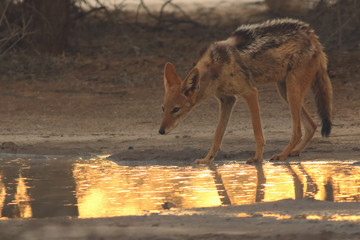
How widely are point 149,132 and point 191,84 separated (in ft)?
9.29

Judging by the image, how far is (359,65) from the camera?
14.1 meters

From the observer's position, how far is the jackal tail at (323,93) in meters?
9.30

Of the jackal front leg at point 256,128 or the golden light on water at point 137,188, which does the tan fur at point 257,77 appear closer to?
the jackal front leg at point 256,128

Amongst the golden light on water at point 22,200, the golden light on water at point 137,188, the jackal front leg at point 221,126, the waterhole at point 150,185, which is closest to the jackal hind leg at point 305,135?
the waterhole at point 150,185

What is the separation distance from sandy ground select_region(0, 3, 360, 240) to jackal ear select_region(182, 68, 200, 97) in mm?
930

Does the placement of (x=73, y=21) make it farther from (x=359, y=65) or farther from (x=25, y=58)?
(x=359, y=65)

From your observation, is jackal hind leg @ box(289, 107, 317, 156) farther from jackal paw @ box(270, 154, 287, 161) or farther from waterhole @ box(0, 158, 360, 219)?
waterhole @ box(0, 158, 360, 219)

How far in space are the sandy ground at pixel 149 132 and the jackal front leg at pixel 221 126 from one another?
38 centimetres

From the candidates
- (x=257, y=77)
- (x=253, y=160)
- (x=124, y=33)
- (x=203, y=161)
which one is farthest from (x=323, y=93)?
(x=124, y=33)

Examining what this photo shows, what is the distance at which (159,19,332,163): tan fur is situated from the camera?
8672 mm

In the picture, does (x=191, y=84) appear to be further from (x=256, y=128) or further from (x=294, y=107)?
(x=294, y=107)

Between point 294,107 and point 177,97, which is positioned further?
point 294,107

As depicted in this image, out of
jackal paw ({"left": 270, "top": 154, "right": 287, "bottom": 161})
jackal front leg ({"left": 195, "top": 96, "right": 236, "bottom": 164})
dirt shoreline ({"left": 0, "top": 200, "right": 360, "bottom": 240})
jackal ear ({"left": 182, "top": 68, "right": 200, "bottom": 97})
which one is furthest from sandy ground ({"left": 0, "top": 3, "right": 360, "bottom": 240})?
jackal ear ({"left": 182, "top": 68, "right": 200, "bottom": 97})

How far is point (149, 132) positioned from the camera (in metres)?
11.3
